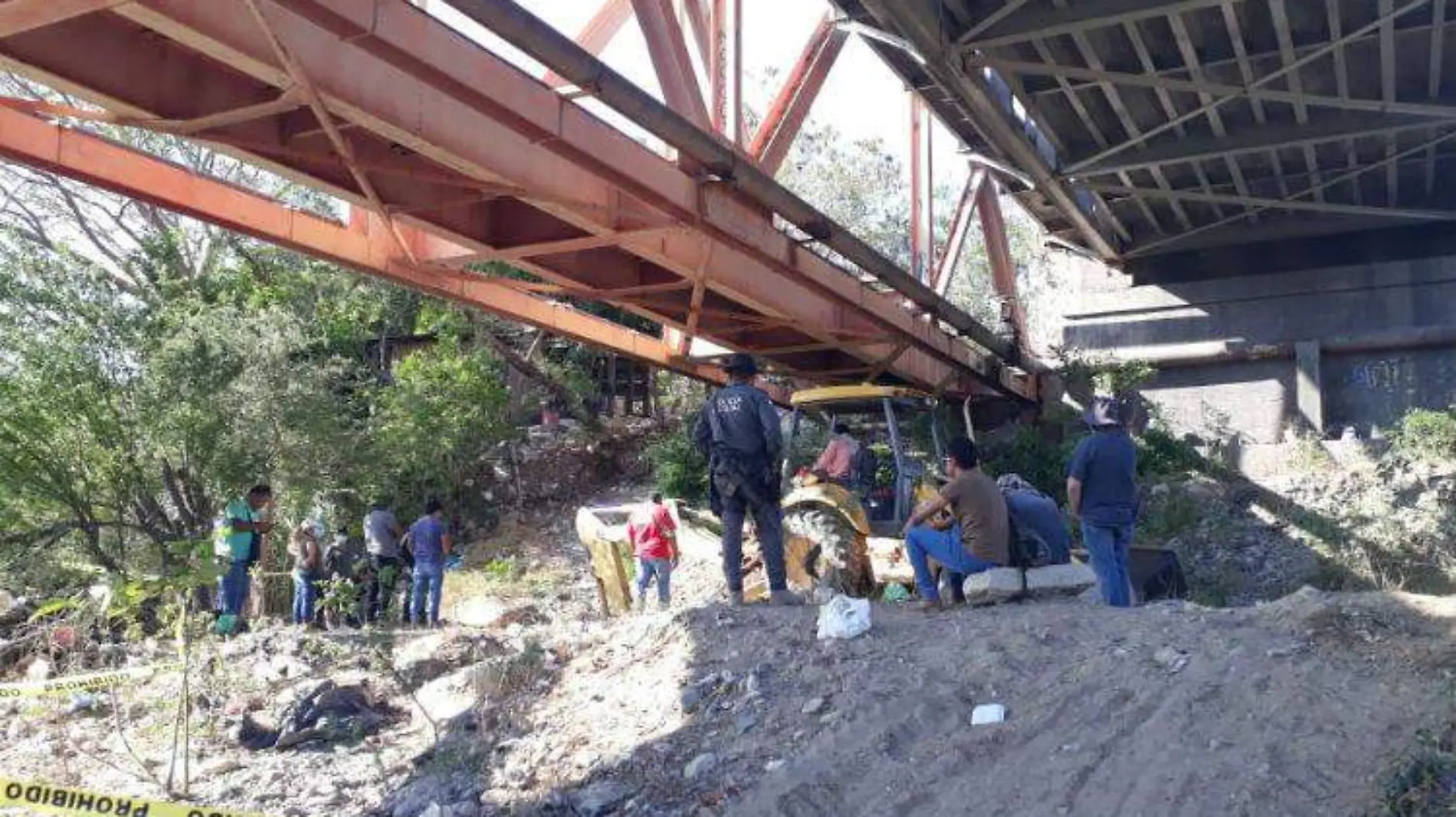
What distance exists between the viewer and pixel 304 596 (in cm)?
1191

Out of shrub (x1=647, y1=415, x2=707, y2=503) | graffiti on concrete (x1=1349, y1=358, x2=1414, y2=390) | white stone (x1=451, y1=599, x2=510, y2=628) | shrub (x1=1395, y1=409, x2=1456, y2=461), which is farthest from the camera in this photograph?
shrub (x1=647, y1=415, x2=707, y2=503)

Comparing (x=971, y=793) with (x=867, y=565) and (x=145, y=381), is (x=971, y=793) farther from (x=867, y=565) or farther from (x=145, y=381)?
(x=145, y=381)

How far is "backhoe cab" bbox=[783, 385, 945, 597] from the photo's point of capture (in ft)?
29.9

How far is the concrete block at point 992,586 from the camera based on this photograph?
24.2ft

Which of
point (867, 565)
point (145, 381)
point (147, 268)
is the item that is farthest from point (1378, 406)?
point (147, 268)

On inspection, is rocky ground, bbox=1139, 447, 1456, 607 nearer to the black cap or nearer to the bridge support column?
the bridge support column

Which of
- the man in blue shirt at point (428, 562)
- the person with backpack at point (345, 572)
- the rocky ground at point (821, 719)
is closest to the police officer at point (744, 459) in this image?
the rocky ground at point (821, 719)

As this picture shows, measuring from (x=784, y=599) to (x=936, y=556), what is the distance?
99cm

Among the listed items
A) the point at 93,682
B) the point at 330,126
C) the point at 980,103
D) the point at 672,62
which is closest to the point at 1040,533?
the point at 672,62

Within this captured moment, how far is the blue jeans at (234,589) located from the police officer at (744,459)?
17.3ft

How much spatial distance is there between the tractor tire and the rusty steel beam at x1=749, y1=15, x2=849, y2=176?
2.56m

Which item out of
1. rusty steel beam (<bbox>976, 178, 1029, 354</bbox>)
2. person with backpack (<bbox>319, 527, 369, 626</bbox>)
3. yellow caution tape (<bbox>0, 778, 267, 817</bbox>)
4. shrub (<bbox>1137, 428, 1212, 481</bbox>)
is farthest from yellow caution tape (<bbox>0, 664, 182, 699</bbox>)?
shrub (<bbox>1137, 428, 1212, 481</bbox>)

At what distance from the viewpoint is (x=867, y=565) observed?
9.27m

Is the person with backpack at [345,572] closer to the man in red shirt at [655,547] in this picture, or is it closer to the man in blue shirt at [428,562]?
the man in blue shirt at [428,562]
